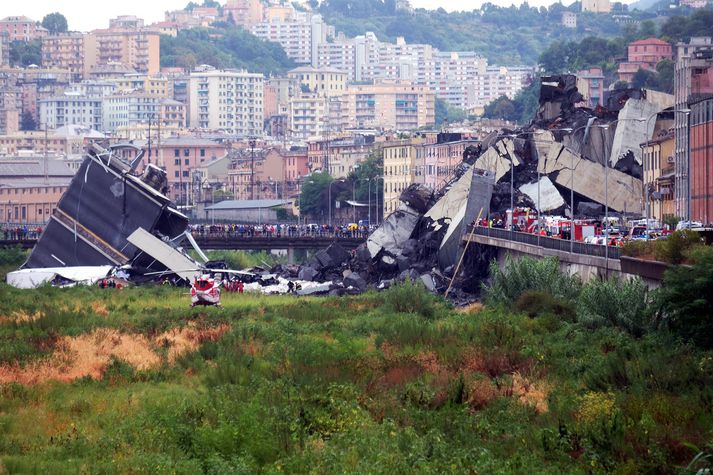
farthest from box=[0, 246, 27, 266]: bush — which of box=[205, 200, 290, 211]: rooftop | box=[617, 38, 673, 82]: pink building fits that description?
box=[617, 38, 673, 82]: pink building

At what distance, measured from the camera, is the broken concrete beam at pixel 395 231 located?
93.9 metres

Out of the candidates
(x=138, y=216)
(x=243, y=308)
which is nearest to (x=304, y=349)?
(x=243, y=308)

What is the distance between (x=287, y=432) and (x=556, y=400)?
6312 mm

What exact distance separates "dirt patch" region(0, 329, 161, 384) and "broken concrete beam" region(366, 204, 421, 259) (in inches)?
1583

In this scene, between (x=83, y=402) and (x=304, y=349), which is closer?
(x=83, y=402)

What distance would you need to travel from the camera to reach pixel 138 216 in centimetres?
8944

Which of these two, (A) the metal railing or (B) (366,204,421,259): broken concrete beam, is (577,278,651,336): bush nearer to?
(A) the metal railing

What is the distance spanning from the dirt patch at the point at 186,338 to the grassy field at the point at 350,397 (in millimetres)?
100

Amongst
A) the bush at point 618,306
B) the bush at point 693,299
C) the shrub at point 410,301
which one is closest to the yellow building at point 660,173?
the shrub at point 410,301

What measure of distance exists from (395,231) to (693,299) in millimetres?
52662

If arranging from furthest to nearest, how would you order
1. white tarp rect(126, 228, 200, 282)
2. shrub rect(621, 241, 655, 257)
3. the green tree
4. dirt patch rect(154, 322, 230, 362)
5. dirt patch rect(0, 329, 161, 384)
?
the green tree → white tarp rect(126, 228, 200, 282) → shrub rect(621, 241, 655, 257) → dirt patch rect(154, 322, 230, 362) → dirt patch rect(0, 329, 161, 384)

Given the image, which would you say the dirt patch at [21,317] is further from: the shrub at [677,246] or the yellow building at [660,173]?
the yellow building at [660,173]

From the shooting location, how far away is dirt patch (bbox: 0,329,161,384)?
4397cm

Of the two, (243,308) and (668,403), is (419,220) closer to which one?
(243,308)
